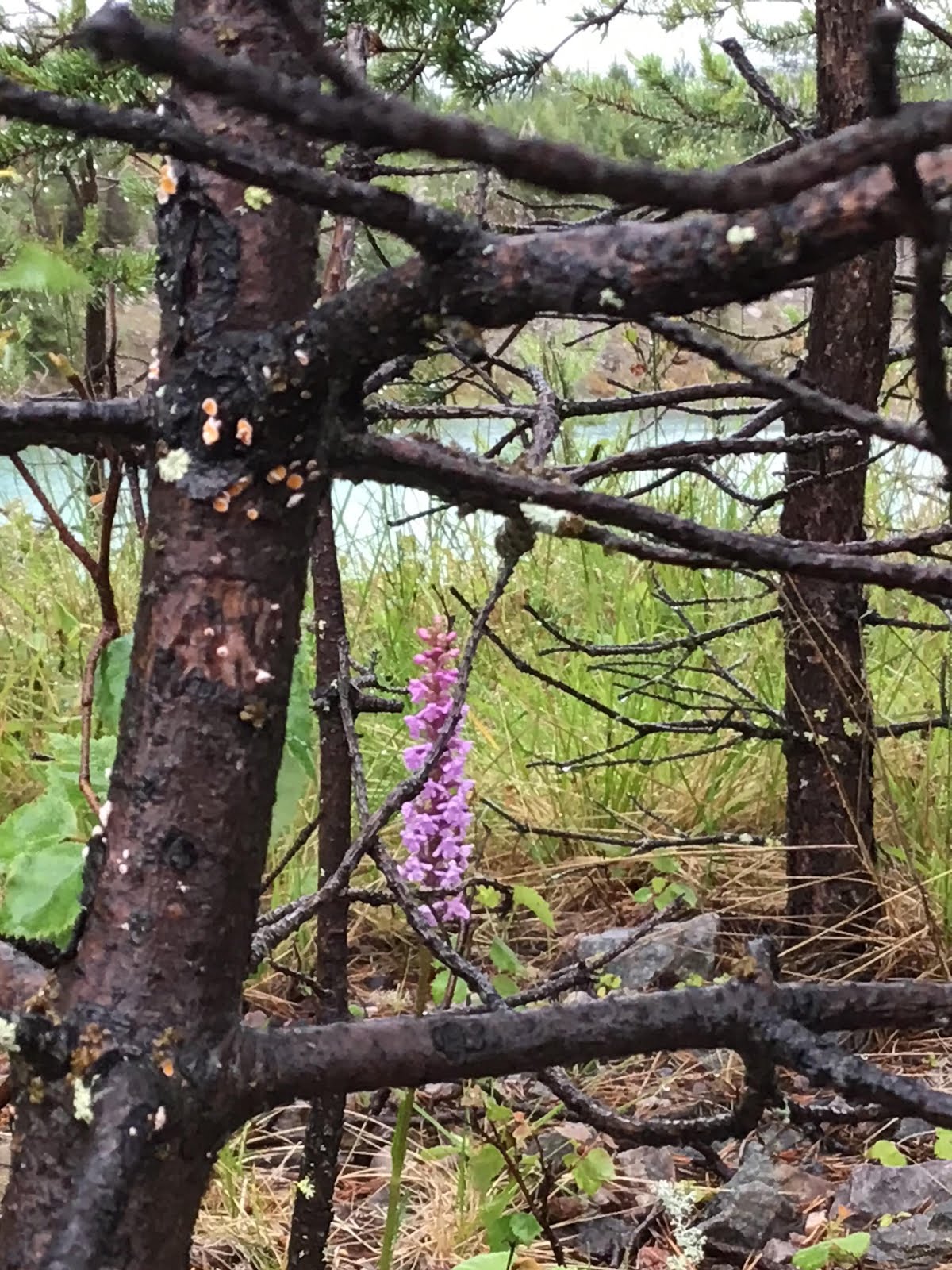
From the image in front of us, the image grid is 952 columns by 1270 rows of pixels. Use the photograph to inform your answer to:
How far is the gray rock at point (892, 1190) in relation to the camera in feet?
4.21

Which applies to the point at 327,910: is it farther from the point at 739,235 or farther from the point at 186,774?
the point at 739,235

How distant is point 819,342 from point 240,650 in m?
1.15

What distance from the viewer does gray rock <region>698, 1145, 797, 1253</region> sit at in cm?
124

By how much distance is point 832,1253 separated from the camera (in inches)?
44.1

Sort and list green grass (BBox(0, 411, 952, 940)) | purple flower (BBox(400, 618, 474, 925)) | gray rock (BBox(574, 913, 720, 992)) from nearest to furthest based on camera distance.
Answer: purple flower (BBox(400, 618, 474, 925)) < gray rock (BBox(574, 913, 720, 992)) < green grass (BBox(0, 411, 952, 940))

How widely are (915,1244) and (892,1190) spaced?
0.10 m

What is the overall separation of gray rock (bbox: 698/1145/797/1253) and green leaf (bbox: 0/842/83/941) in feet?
2.43

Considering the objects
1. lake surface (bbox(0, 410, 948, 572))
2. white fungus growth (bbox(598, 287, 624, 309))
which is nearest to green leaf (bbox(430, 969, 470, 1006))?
white fungus growth (bbox(598, 287, 624, 309))

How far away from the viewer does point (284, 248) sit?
1.73 ft

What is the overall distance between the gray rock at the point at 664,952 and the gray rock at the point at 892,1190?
0.42 m

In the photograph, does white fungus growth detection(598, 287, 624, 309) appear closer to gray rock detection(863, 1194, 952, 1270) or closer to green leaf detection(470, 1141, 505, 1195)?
green leaf detection(470, 1141, 505, 1195)

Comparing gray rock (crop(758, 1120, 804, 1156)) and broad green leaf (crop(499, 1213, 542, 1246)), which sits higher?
broad green leaf (crop(499, 1213, 542, 1246))

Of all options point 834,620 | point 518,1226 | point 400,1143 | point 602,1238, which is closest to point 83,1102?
point 400,1143

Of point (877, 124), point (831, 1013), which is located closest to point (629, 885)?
point (831, 1013)
